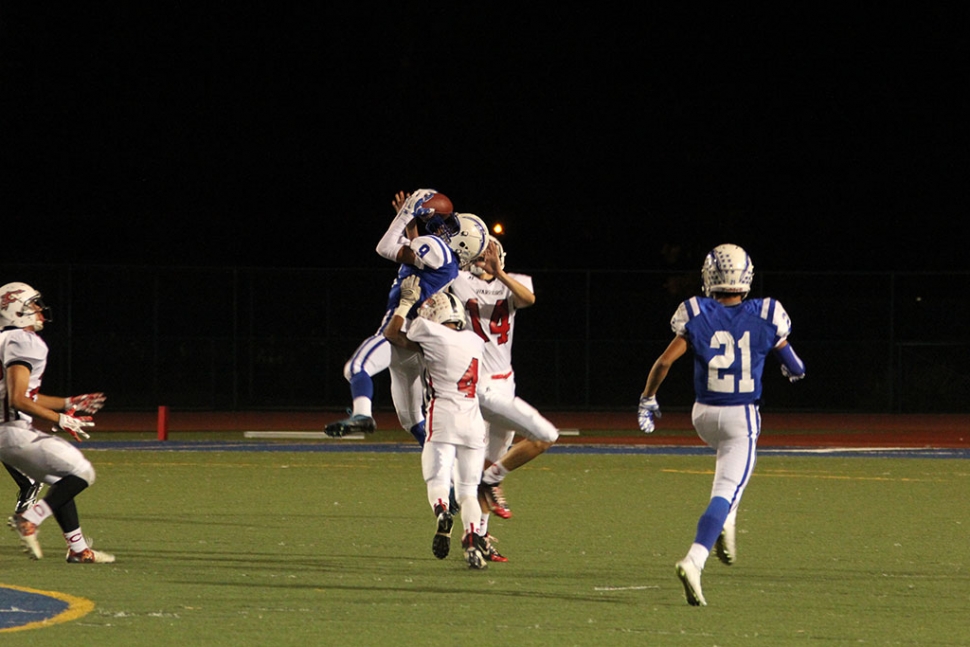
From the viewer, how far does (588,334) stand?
103 ft

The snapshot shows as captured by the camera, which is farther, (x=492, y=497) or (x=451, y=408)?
(x=492, y=497)

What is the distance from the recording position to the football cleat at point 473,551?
33.2ft

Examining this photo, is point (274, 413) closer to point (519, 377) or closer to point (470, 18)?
point (519, 377)

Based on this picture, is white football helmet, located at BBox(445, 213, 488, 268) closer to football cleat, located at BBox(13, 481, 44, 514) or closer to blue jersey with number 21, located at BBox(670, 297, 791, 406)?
blue jersey with number 21, located at BBox(670, 297, 791, 406)

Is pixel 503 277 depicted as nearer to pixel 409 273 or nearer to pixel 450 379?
pixel 409 273

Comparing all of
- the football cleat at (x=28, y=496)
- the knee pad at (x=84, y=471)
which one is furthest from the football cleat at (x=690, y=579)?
the football cleat at (x=28, y=496)

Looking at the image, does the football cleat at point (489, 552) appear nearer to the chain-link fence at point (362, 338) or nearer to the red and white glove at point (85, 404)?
the red and white glove at point (85, 404)

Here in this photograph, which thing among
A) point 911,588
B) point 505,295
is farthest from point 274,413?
point 911,588

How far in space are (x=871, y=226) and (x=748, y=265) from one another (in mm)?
30808

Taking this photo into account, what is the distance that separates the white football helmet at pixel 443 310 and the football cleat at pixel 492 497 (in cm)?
148

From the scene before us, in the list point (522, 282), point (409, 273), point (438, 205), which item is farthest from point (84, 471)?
point (522, 282)

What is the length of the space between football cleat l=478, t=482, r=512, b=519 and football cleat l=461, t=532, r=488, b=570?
120cm

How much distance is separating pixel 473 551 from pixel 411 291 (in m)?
1.78

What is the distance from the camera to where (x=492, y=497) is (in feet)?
38.3
